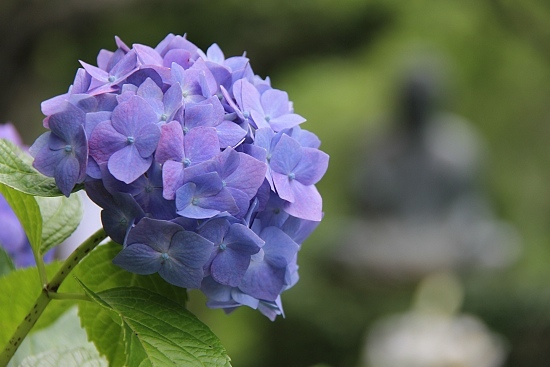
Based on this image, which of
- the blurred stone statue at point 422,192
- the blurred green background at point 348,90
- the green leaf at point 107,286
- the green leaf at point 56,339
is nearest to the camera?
the green leaf at point 107,286

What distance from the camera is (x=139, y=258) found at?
1.57ft

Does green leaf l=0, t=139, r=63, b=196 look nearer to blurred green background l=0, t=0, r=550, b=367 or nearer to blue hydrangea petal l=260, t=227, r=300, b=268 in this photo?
blue hydrangea petal l=260, t=227, r=300, b=268

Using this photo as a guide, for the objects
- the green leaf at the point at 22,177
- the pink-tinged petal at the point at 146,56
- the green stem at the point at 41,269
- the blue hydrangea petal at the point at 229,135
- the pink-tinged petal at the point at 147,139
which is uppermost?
the pink-tinged petal at the point at 146,56

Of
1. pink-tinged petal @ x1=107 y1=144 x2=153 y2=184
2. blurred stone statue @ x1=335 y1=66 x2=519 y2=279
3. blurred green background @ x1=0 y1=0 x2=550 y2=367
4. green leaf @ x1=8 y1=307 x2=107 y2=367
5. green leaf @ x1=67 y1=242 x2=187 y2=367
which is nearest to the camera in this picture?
pink-tinged petal @ x1=107 y1=144 x2=153 y2=184

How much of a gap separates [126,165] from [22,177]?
0.08 meters

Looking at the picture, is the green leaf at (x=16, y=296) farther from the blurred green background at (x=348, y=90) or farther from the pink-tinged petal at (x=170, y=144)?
the blurred green background at (x=348, y=90)

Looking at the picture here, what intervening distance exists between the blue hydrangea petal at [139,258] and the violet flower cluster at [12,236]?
29cm

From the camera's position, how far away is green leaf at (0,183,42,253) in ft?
1.76

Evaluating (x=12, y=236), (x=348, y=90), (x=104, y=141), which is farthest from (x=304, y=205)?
(x=348, y=90)

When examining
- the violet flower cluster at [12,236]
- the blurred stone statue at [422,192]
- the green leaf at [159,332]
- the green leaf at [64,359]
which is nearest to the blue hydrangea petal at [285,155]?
the green leaf at [159,332]

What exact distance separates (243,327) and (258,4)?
1.93 metres

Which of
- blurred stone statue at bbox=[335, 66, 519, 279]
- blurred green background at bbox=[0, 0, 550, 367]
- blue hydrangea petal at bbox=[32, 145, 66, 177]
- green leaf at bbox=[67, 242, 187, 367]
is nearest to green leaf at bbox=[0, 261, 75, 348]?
green leaf at bbox=[67, 242, 187, 367]

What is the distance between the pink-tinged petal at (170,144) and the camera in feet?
1.53

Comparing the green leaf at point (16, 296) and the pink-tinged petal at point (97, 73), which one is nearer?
the pink-tinged petal at point (97, 73)
